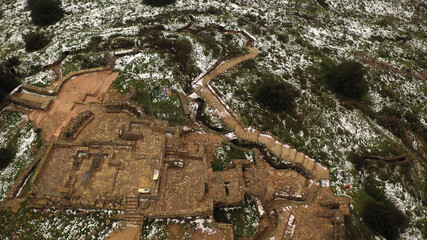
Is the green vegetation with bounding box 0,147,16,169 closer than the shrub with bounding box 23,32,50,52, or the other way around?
the green vegetation with bounding box 0,147,16,169

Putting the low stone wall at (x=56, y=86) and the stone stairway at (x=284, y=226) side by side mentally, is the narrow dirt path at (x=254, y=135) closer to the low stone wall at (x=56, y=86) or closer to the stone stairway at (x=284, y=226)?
the stone stairway at (x=284, y=226)

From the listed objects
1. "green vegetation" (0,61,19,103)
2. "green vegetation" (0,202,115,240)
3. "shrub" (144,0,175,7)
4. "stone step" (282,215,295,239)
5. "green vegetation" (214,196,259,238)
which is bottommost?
"stone step" (282,215,295,239)

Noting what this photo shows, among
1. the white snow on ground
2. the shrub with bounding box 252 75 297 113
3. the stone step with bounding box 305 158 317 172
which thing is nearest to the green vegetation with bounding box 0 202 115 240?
the white snow on ground

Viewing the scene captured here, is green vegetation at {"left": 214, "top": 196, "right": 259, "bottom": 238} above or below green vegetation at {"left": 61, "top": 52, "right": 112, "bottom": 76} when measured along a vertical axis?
below

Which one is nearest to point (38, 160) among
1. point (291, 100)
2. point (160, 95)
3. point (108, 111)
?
point (108, 111)

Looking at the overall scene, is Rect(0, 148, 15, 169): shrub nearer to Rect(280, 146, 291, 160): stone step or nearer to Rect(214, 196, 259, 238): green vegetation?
Rect(214, 196, 259, 238): green vegetation

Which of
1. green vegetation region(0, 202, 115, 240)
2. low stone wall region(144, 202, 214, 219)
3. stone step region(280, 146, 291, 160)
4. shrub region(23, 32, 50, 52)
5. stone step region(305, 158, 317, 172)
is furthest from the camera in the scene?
shrub region(23, 32, 50, 52)
